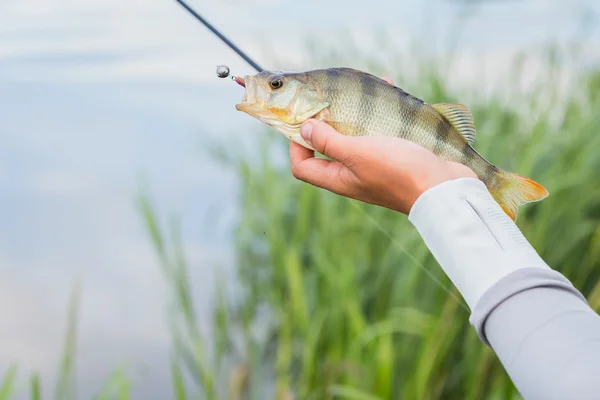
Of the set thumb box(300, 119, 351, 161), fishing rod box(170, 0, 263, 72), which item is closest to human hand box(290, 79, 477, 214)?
thumb box(300, 119, 351, 161)

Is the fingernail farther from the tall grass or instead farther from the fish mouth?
the tall grass

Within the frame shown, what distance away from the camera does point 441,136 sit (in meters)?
1.10

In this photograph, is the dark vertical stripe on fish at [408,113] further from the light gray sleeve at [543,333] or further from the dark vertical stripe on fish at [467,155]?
the light gray sleeve at [543,333]

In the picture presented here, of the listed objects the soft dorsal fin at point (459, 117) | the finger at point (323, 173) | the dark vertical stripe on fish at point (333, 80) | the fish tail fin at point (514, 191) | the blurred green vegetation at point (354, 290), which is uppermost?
the dark vertical stripe on fish at point (333, 80)

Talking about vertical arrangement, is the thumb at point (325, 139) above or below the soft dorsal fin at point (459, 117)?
below

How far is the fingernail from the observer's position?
3.50ft

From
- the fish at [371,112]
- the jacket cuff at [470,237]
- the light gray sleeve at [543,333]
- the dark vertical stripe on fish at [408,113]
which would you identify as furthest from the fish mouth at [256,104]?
the light gray sleeve at [543,333]

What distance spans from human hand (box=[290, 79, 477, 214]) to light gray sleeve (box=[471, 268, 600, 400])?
18 centimetres

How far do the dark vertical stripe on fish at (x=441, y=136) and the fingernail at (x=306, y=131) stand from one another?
7.1 inches

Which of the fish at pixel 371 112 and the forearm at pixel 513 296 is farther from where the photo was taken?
the fish at pixel 371 112

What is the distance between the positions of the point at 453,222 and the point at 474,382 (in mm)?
1351

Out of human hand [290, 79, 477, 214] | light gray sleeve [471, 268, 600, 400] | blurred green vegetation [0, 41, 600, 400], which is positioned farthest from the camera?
blurred green vegetation [0, 41, 600, 400]

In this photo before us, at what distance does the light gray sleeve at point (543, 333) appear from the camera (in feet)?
2.35

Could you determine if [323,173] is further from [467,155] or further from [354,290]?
[354,290]
